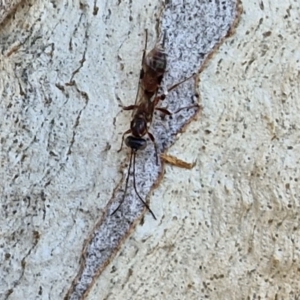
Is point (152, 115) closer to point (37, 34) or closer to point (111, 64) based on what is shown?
point (111, 64)

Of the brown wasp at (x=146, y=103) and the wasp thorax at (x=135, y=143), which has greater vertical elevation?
the brown wasp at (x=146, y=103)

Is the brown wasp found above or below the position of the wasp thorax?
above

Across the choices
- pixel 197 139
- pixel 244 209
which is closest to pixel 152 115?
pixel 197 139
